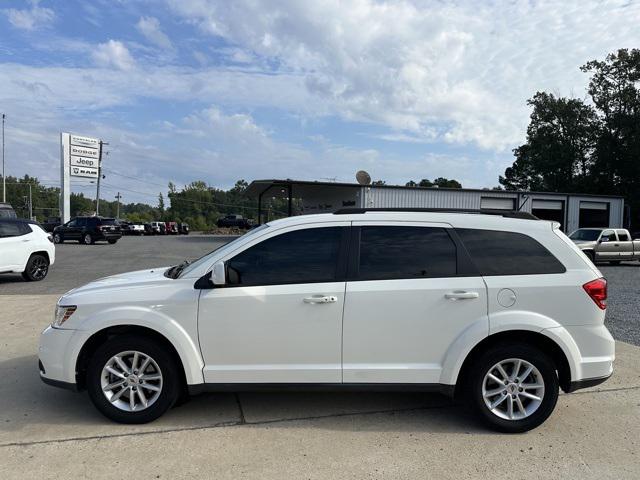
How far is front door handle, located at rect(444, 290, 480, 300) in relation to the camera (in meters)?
3.87

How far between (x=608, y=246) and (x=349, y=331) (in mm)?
19801

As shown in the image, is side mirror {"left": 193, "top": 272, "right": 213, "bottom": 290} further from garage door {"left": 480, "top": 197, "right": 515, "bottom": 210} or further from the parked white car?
garage door {"left": 480, "top": 197, "right": 515, "bottom": 210}

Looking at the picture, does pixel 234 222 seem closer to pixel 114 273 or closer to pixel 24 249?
pixel 114 273

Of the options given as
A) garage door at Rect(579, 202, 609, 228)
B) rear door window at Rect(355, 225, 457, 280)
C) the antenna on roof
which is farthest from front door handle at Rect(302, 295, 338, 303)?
garage door at Rect(579, 202, 609, 228)

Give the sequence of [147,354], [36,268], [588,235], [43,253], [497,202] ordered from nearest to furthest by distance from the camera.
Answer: [147,354]
[36,268]
[43,253]
[588,235]
[497,202]

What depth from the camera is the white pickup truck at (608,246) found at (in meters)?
19.8

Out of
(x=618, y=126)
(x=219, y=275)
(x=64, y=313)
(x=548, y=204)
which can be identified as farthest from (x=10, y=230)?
(x=618, y=126)

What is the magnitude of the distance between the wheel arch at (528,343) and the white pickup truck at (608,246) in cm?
1783

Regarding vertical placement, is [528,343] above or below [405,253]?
below

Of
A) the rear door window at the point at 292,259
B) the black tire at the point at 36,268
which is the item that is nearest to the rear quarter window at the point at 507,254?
the rear door window at the point at 292,259

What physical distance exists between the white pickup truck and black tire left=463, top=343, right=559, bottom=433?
59.1ft

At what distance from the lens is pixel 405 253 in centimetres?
404

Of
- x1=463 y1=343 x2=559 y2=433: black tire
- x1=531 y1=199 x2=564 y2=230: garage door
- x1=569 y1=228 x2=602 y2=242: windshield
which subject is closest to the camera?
x1=463 y1=343 x2=559 y2=433: black tire

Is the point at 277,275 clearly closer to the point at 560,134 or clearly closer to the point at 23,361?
the point at 23,361
